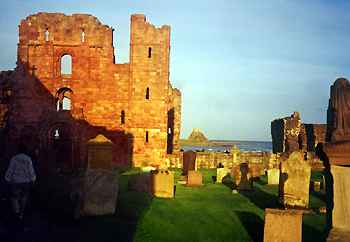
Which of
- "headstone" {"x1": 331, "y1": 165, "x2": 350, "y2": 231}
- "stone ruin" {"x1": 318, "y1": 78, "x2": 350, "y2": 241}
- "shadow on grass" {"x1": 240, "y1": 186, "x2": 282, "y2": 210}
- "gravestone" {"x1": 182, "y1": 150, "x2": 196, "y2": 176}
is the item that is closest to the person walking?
"stone ruin" {"x1": 318, "y1": 78, "x2": 350, "y2": 241}

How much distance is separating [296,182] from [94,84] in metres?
18.4

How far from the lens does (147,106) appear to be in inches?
1098

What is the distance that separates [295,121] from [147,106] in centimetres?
1162

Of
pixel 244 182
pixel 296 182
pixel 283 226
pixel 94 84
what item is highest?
pixel 94 84

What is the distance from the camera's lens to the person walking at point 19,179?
30.1ft

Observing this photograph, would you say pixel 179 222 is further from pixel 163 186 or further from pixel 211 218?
pixel 163 186

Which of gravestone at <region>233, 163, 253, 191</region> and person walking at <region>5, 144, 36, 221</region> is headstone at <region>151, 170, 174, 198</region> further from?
person walking at <region>5, 144, 36, 221</region>

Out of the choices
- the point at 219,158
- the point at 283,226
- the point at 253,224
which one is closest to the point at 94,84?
the point at 219,158

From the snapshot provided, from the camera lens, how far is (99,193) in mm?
10359

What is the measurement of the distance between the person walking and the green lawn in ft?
4.97

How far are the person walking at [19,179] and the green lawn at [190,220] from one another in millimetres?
1514

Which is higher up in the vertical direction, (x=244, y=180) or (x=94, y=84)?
(x=94, y=84)

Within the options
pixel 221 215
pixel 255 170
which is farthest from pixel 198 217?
pixel 255 170

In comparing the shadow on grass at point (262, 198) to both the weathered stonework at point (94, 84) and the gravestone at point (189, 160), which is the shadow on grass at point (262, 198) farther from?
the weathered stonework at point (94, 84)
